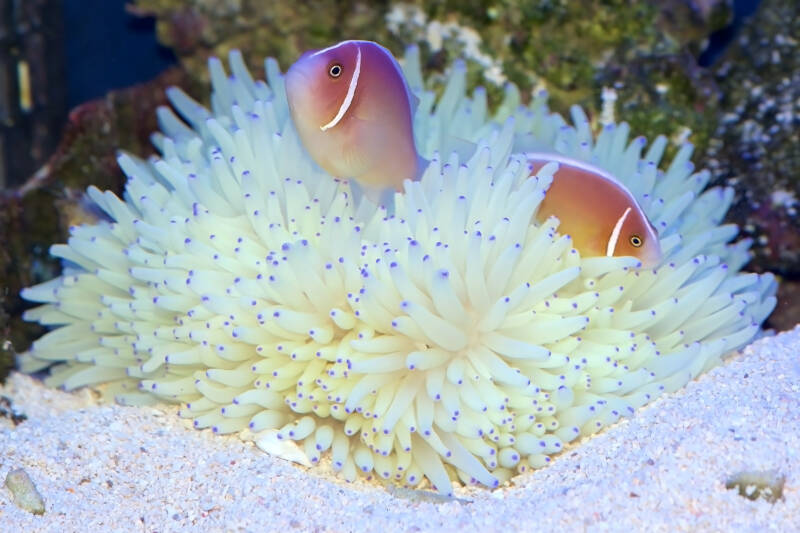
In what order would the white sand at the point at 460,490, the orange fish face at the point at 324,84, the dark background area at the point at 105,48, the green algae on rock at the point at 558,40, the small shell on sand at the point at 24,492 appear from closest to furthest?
the white sand at the point at 460,490, the small shell on sand at the point at 24,492, the orange fish face at the point at 324,84, the green algae on rock at the point at 558,40, the dark background area at the point at 105,48

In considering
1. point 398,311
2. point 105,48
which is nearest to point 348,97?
point 398,311

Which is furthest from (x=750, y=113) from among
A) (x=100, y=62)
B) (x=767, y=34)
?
(x=100, y=62)

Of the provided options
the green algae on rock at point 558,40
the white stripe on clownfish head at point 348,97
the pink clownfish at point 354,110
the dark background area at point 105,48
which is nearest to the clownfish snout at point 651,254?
the pink clownfish at point 354,110

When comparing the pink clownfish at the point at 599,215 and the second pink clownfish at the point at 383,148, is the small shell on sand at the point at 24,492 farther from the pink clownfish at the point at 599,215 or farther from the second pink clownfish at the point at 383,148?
the pink clownfish at the point at 599,215

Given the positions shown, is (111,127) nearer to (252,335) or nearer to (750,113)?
(252,335)

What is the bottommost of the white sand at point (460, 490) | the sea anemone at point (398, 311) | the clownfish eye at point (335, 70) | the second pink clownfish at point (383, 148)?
the white sand at point (460, 490)

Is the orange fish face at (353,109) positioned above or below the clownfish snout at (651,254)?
above

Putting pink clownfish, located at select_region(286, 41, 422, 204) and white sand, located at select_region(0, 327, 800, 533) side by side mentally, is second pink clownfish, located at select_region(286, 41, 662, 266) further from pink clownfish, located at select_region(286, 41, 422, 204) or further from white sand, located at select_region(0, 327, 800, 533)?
white sand, located at select_region(0, 327, 800, 533)

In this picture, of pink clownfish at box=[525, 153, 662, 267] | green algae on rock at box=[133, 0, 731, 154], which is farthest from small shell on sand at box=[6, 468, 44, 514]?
green algae on rock at box=[133, 0, 731, 154]
